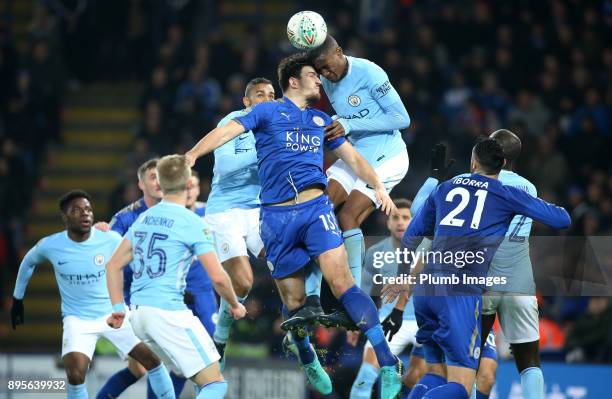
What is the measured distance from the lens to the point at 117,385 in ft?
37.6

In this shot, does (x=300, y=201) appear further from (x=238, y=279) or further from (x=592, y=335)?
(x=592, y=335)

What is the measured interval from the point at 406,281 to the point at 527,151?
21.7ft

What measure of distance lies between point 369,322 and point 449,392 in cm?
91

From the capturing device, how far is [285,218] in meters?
9.60

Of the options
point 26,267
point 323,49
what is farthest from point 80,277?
point 323,49

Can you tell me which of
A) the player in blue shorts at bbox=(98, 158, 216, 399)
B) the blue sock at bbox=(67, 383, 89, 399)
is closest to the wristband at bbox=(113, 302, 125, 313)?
the blue sock at bbox=(67, 383, 89, 399)

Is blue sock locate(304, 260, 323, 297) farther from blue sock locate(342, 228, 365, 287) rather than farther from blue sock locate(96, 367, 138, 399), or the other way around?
blue sock locate(96, 367, 138, 399)

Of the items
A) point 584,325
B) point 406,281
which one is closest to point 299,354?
point 406,281

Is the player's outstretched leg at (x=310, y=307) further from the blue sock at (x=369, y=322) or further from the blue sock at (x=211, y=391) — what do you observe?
the blue sock at (x=211, y=391)

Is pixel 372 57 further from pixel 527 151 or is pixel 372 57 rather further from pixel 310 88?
pixel 310 88

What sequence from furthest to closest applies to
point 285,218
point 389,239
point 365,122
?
point 389,239, point 365,122, point 285,218

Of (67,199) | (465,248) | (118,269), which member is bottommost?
(118,269)

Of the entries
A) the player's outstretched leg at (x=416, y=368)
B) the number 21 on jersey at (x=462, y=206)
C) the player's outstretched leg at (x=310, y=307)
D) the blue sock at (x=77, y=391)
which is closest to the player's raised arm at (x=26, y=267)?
the blue sock at (x=77, y=391)

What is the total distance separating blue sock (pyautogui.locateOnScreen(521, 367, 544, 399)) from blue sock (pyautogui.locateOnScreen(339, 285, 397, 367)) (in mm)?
1349
